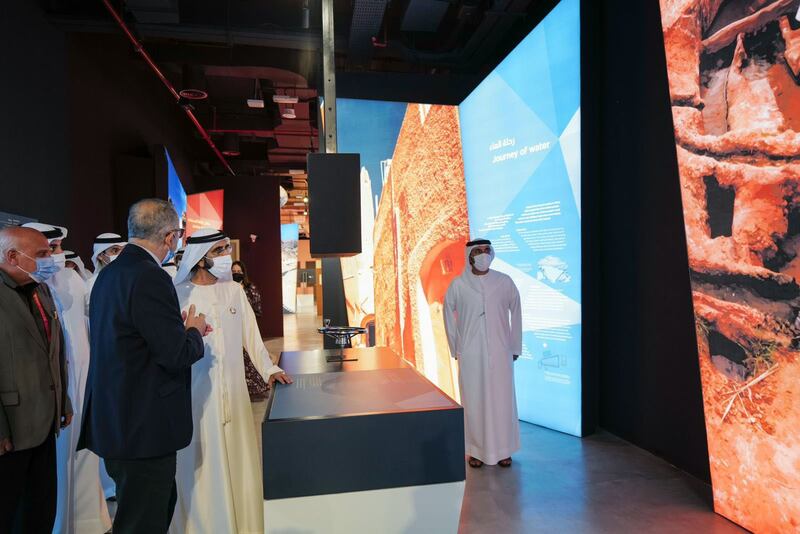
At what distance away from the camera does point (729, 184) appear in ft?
8.55

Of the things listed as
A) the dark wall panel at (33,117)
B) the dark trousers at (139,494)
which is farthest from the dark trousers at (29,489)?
the dark wall panel at (33,117)

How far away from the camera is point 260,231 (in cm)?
1170

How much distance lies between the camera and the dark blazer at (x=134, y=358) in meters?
1.68

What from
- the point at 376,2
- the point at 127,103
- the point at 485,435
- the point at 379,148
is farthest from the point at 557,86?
the point at 127,103

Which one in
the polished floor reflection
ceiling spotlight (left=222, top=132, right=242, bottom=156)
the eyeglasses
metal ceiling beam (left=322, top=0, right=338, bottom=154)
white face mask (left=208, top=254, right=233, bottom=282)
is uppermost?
ceiling spotlight (left=222, top=132, right=242, bottom=156)

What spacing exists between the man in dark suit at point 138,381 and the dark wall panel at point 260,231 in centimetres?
999

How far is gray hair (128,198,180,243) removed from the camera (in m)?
1.81

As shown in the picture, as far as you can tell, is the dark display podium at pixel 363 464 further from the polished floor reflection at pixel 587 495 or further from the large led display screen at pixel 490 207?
the large led display screen at pixel 490 207

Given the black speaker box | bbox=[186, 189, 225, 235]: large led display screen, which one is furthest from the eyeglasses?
bbox=[186, 189, 225, 235]: large led display screen

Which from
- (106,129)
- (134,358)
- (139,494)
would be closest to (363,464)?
(139,494)

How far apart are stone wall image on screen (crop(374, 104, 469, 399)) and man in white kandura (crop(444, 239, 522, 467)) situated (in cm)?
159

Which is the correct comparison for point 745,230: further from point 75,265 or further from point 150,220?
point 75,265

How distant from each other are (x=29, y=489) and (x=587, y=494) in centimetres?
293

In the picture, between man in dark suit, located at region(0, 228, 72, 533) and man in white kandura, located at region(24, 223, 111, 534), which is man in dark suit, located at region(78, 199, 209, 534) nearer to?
man in dark suit, located at region(0, 228, 72, 533)
